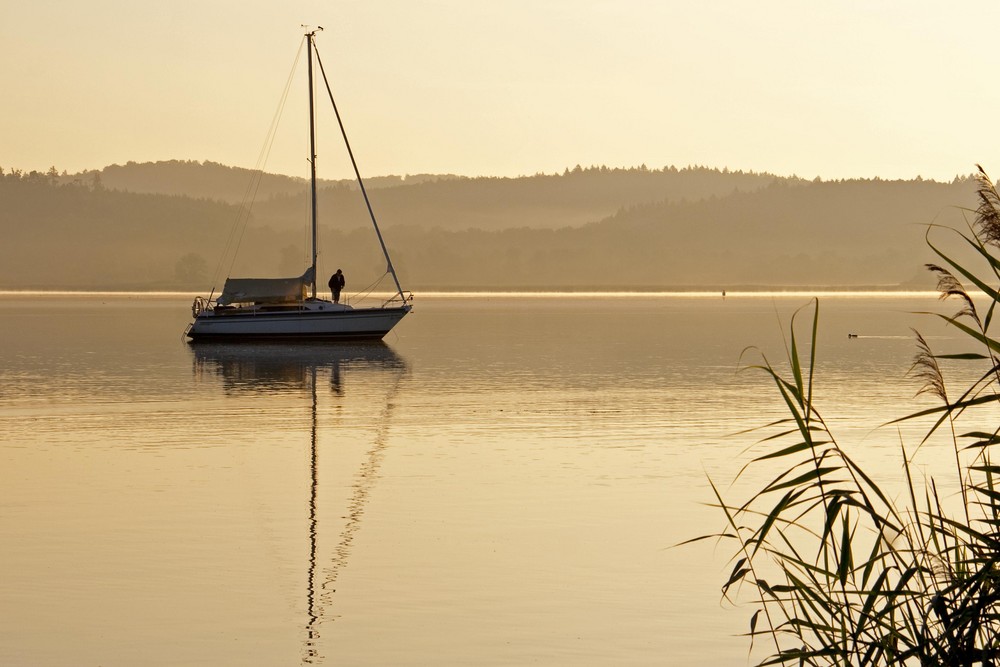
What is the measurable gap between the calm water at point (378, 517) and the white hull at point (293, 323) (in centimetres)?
2147

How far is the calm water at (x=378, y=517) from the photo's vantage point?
11906 mm

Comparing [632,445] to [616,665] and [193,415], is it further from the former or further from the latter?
[616,665]

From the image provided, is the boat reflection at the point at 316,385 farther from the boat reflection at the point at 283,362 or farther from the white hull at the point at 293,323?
the white hull at the point at 293,323

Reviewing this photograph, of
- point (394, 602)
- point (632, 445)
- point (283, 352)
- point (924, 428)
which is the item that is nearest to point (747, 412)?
point (924, 428)

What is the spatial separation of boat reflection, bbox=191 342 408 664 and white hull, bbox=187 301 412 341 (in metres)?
0.66

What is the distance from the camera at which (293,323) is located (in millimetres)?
63812

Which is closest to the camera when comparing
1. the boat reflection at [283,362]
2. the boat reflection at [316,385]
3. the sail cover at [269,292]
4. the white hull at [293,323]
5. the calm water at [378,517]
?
the calm water at [378,517]

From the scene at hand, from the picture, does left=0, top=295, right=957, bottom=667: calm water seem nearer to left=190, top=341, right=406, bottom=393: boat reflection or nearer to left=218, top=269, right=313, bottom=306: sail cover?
left=190, top=341, right=406, bottom=393: boat reflection

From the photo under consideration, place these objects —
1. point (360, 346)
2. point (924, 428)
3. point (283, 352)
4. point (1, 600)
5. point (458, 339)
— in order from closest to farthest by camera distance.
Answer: point (1, 600) < point (924, 428) < point (283, 352) < point (360, 346) < point (458, 339)

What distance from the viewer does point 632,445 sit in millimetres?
25266

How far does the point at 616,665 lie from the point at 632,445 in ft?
46.8

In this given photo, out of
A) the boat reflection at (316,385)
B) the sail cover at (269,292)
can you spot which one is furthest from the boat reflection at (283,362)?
the sail cover at (269,292)

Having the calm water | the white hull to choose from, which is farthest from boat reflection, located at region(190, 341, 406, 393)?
the calm water

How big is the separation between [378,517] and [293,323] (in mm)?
46978
